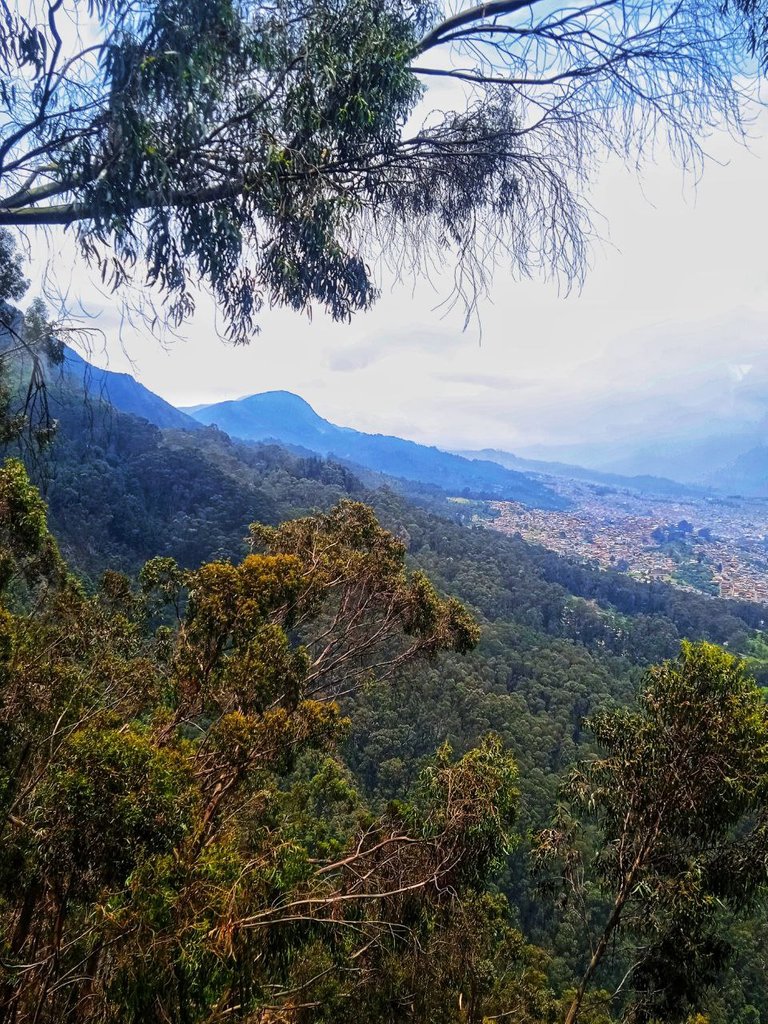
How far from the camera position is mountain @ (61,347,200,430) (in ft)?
7.07

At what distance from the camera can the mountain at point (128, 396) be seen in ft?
7.07

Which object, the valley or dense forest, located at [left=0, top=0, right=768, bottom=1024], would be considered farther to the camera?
the valley

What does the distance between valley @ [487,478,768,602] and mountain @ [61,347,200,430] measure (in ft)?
198

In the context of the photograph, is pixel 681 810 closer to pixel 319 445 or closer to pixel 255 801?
A: pixel 255 801

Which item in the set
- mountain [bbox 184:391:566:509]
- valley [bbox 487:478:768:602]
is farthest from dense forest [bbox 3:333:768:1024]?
mountain [bbox 184:391:566:509]

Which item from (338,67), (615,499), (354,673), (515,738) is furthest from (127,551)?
(615,499)

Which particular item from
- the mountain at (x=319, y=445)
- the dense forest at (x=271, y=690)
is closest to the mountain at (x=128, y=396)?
the dense forest at (x=271, y=690)

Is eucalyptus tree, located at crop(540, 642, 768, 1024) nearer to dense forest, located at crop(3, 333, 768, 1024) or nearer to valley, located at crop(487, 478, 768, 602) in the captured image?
dense forest, located at crop(3, 333, 768, 1024)

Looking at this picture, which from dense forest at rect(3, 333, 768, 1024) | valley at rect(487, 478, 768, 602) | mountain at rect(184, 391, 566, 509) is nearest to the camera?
dense forest at rect(3, 333, 768, 1024)

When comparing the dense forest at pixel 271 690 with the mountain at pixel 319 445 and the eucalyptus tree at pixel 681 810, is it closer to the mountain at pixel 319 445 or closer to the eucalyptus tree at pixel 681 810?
the eucalyptus tree at pixel 681 810

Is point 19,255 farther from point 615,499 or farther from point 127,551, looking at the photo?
point 615,499

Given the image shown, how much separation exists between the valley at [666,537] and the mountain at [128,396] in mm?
60392

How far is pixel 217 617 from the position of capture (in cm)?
268

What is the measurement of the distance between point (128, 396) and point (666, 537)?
343 feet
